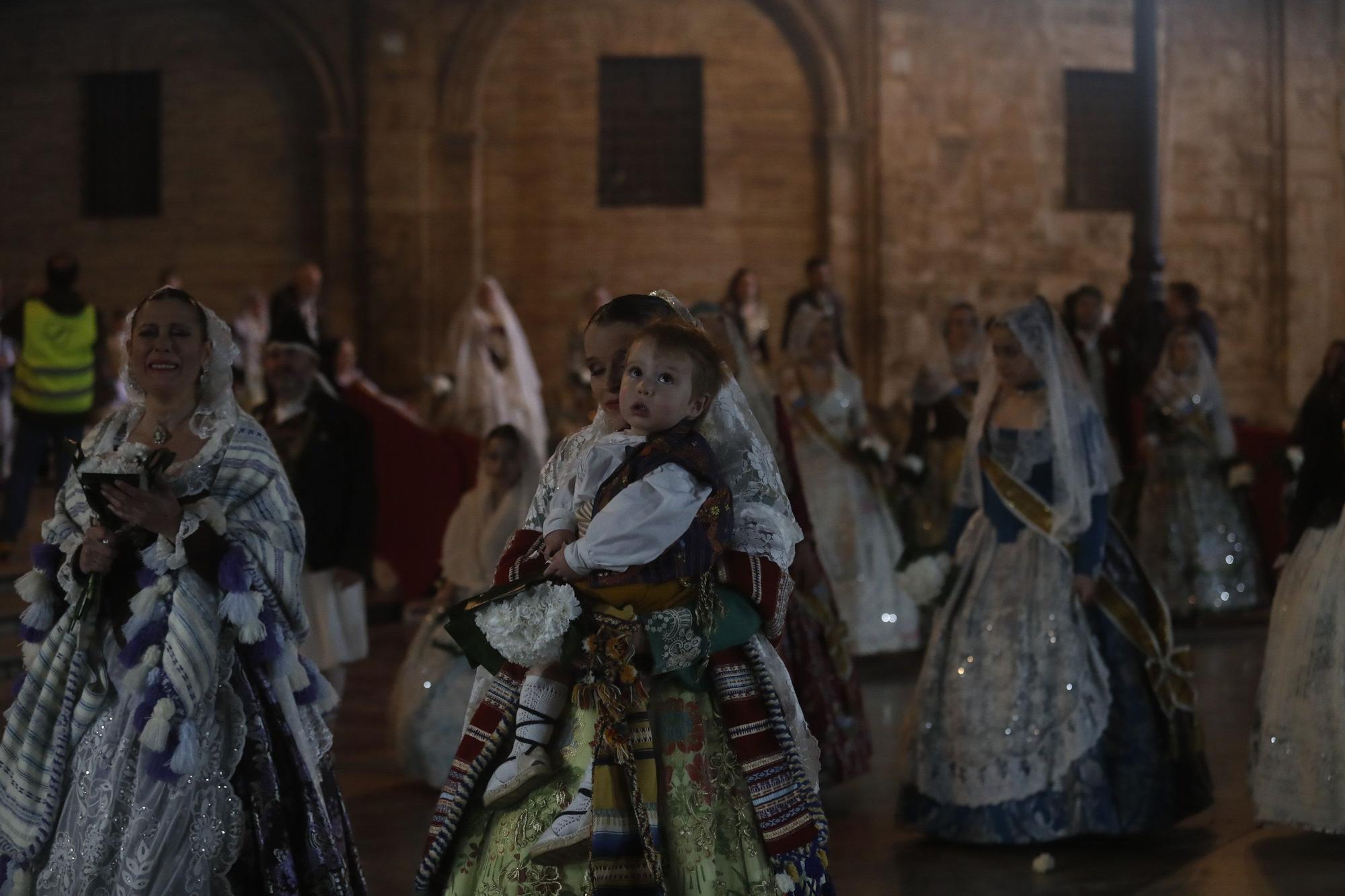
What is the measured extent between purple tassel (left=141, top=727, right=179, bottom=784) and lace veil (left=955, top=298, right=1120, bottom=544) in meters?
3.04

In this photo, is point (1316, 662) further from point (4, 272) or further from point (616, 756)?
point (4, 272)

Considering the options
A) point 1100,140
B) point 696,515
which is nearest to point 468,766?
point 696,515

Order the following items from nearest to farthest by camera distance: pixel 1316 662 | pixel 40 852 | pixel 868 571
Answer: pixel 40 852
pixel 1316 662
pixel 868 571

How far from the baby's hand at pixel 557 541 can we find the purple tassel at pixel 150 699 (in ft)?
3.73

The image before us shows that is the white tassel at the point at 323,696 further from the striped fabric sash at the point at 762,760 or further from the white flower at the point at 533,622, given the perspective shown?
the striped fabric sash at the point at 762,760

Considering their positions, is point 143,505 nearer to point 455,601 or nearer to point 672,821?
point 672,821

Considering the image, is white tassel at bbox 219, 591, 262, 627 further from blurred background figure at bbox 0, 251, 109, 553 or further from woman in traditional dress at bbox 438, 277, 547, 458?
woman in traditional dress at bbox 438, 277, 547, 458

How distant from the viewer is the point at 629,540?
12.0 feet

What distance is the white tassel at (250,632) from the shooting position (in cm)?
441

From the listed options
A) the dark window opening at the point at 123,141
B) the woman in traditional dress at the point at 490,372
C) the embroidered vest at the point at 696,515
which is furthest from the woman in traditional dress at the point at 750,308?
the embroidered vest at the point at 696,515

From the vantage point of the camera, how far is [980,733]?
612 centimetres

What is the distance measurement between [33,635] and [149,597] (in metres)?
0.41

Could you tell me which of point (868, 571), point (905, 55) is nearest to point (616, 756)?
point (868, 571)

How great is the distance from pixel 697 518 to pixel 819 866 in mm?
767
